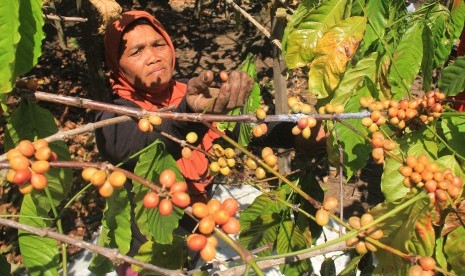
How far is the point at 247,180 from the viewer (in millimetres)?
1705

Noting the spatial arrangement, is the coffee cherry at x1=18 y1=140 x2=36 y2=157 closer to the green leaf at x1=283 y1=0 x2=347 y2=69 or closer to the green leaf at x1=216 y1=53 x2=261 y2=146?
the green leaf at x1=283 y1=0 x2=347 y2=69

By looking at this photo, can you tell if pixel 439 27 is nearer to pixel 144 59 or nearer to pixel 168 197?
pixel 168 197

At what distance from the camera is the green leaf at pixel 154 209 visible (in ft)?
4.53

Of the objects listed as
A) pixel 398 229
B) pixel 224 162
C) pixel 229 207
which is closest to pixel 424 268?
pixel 398 229

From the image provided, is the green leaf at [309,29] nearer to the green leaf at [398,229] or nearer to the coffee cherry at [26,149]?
the green leaf at [398,229]

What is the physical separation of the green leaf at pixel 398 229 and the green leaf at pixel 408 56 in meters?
0.57

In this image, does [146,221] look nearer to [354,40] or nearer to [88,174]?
[88,174]

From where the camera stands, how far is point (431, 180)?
44.9 inches

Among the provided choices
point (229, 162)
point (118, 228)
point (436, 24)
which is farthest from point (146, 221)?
point (436, 24)

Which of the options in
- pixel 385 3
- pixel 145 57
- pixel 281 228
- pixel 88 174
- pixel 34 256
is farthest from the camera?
pixel 145 57

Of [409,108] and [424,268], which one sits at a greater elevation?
[409,108]

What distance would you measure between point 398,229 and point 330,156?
49 cm

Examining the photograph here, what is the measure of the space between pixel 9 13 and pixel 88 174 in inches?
15.7

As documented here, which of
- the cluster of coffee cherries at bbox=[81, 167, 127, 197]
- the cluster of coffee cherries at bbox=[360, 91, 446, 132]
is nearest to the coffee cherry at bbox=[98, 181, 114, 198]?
the cluster of coffee cherries at bbox=[81, 167, 127, 197]
